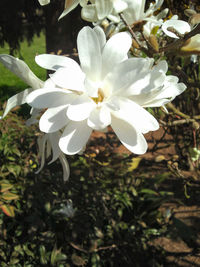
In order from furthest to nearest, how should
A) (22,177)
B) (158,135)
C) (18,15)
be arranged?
(158,135)
(18,15)
(22,177)

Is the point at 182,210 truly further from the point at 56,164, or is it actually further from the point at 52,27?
the point at 52,27

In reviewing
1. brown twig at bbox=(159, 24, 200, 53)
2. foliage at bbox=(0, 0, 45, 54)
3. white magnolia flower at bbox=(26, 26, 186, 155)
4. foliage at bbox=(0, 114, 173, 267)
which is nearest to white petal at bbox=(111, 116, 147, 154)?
white magnolia flower at bbox=(26, 26, 186, 155)

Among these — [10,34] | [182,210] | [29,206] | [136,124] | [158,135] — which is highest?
[136,124]

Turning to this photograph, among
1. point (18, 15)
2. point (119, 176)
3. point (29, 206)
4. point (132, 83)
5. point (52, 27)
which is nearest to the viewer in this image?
point (132, 83)

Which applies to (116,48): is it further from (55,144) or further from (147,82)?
(55,144)

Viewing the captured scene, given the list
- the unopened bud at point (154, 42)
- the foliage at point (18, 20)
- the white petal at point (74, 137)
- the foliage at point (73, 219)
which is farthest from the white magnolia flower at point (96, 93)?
the foliage at point (18, 20)

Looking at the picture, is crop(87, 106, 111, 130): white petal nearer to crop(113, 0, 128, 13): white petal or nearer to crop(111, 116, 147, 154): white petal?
crop(111, 116, 147, 154): white petal

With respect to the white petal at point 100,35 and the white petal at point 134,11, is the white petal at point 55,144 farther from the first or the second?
the white petal at point 134,11

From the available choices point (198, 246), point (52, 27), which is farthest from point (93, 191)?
point (52, 27)
